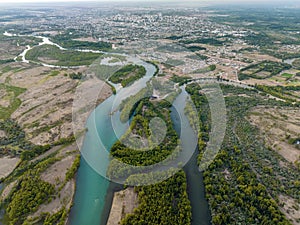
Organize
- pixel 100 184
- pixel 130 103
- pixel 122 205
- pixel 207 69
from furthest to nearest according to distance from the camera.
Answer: pixel 207 69 < pixel 130 103 < pixel 100 184 < pixel 122 205

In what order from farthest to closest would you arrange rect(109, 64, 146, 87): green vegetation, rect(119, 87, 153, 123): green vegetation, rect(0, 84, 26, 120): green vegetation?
rect(109, 64, 146, 87): green vegetation → rect(0, 84, 26, 120): green vegetation → rect(119, 87, 153, 123): green vegetation

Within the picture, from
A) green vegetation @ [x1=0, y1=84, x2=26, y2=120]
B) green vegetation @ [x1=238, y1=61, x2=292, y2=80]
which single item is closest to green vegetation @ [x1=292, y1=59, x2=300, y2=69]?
green vegetation @ [x1=238, y1=61, x2=292, y2=80]

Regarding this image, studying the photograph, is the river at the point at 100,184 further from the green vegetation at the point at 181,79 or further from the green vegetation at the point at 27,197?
the green vegetation at the point at 181,79

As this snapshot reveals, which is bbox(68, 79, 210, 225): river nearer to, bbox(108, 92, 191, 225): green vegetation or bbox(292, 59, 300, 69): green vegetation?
bbox(108, 92, 191, 225): green vegetation

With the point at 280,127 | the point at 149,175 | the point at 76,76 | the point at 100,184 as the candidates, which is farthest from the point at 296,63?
the point at 100,184

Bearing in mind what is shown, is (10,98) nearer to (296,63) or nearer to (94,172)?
(94,172)

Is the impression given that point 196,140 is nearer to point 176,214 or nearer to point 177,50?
point 176,214
